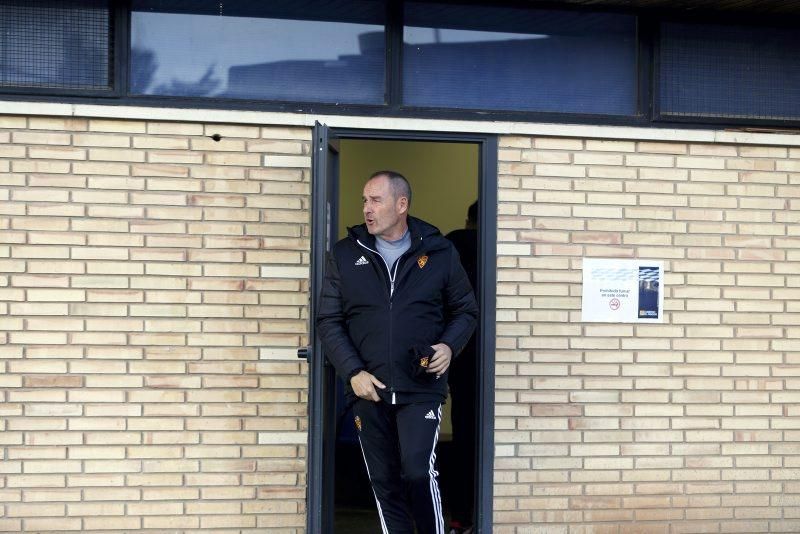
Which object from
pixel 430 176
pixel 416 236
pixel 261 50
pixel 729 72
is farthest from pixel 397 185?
pixel 430 176

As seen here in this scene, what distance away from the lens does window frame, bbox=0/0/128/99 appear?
539 centimetres

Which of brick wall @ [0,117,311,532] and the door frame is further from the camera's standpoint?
the door frame

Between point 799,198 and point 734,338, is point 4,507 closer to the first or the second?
point 734,338

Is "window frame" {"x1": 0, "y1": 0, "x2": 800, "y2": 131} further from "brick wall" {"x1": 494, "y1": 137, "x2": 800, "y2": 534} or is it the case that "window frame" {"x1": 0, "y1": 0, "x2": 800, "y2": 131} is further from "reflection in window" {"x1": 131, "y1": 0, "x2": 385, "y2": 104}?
"brick wall" {"x1": 494, "y1": 137, "x2": 800, "y2": 534}

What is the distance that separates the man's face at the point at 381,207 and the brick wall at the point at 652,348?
93 centimetres

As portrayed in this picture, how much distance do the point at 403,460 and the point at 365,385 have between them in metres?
0.41

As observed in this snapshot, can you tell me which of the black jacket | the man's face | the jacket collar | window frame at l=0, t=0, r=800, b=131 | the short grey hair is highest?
window frame at l=0, t=0, r=800, b=131

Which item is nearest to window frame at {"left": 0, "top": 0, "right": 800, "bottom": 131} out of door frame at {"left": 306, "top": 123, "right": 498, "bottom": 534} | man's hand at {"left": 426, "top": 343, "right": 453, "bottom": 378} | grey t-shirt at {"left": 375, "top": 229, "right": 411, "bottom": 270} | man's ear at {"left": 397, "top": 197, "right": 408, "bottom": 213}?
door frame at {"left": 306, "top": 123, "right": 498, "bottom": 534}

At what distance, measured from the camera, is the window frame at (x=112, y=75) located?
5395 mm

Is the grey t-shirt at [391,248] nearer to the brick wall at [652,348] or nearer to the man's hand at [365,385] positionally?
the man's hand at [365,385]

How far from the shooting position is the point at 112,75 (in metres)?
5.46

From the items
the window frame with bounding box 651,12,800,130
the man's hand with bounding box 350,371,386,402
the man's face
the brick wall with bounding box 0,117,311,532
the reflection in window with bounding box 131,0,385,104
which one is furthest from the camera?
the window frame with bounding box 651,12,800,130

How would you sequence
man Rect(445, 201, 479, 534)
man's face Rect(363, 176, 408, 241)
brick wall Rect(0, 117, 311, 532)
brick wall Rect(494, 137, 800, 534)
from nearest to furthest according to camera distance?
man's face Rect(363, 176, 408, 241) < brick wall Rect(0, 117, 311, 532) < brick wall Rect(494, 137, 800, 534) < man Rect(445, 201, 479, 534)

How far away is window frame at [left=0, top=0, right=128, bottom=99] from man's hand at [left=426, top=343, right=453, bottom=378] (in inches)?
84.3
